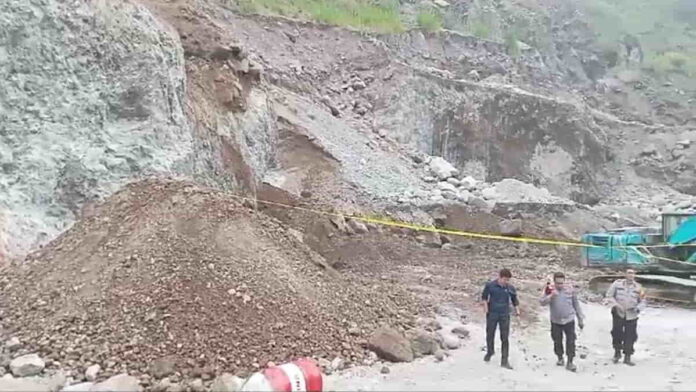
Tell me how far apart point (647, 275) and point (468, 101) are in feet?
48.1

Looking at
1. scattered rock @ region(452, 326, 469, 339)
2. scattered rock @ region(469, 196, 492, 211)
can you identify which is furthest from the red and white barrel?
scattered rock @ region(469, 196, 492, 211)

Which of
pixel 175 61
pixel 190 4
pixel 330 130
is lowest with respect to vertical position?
pixel 330 130

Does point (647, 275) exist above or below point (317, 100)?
below

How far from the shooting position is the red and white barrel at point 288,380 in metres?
6.66

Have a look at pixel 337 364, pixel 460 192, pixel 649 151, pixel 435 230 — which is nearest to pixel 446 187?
pixel 460 192

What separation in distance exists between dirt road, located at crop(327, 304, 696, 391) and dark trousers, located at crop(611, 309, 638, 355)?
8.6 inches

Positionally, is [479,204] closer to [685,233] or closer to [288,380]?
[685,233]

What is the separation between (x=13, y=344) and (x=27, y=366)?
55cm

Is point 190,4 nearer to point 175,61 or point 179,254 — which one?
point 175,61

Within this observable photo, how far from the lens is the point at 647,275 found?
593 inches

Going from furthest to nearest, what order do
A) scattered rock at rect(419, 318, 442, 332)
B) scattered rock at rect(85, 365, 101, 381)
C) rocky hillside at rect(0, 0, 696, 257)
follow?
rocky hillside at rect(0, 0, 696, 257) < scattered rock at rect(419, 318, 442, 332) < scattered rock at rect(85, 365, 101, 381)

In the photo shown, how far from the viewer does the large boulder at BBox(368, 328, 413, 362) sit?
9.35 meters

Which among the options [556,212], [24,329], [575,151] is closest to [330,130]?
[556,212]

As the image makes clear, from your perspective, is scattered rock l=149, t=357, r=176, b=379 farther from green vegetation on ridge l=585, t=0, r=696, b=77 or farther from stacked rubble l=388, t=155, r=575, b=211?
green vegetation on ridge l=585, t=0, r=696, b=77
